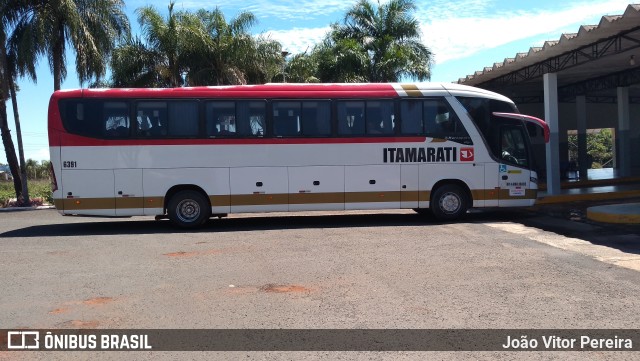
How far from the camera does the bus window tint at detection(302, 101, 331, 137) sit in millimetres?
14195

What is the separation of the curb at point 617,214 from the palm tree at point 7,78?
67.9ft

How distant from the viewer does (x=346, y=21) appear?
27578 millimetres

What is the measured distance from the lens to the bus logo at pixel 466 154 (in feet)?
47.8

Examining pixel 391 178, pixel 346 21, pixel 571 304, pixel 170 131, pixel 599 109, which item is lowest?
pixel 571 304

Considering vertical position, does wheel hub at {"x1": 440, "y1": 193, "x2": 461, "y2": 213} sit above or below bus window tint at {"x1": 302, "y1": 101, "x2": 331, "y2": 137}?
below

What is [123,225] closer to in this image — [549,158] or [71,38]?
[71,38]

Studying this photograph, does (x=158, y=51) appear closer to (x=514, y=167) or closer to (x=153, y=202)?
(x=153, y=202)

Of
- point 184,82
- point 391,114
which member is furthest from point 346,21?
point 391,114

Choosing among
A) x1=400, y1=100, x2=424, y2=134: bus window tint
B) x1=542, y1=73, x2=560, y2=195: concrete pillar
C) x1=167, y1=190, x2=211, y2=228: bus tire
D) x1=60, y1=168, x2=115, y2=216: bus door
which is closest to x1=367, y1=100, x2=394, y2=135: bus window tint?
x1=400, y1=100, x2=424, y2=134: bus window tint

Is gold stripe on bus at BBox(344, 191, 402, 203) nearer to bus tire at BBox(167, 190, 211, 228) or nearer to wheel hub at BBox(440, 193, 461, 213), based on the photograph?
wheel hub at BBox(440, 193, 461, 213)

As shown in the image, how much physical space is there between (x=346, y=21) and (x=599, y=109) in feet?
63.7

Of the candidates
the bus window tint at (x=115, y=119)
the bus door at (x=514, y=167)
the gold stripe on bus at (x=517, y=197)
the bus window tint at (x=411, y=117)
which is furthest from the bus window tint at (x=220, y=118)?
the gold stripe on bus at (x=517, y=197)

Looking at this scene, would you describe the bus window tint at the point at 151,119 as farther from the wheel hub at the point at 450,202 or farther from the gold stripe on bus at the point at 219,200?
the wheel hub at the point at 450,202

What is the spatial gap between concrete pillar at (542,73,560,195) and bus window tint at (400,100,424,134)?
8.04 m
